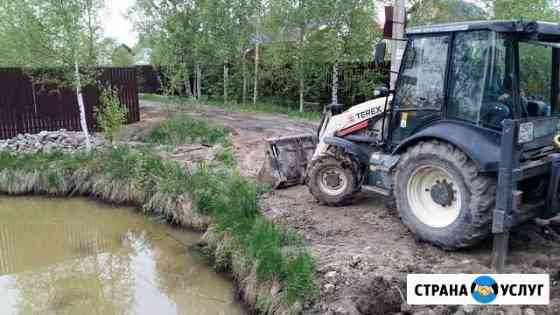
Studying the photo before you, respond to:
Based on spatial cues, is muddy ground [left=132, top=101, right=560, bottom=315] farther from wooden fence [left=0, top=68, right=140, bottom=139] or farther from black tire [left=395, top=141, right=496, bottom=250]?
wooden fence [left=0, top=68, right=140, bottom=139]

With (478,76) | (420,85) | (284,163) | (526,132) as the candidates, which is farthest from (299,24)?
(526,132)

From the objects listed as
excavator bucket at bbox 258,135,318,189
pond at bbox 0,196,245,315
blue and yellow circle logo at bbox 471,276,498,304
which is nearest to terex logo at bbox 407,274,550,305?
blue and yellow circle logo at bbox 471,276,498,304

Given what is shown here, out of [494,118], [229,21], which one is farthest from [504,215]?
[229,21]

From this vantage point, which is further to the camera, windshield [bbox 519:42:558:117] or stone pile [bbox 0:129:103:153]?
stone pile [bbox 0:129:103:153]

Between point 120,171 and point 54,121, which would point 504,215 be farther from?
point 54,121

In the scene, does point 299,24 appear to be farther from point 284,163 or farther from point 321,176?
point 321,176

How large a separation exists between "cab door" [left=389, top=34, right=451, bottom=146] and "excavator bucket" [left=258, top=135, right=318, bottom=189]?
2.10 m

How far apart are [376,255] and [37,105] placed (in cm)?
928

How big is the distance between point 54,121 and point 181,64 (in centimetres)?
324

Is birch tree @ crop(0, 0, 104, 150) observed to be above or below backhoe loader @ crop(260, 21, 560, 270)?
above

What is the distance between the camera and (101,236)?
23.7 ft

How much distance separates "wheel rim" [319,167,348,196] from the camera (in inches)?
229

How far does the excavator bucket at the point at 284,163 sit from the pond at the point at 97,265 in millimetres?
1416

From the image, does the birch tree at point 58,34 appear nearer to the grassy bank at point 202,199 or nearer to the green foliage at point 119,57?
the green foliage at point 119,57
